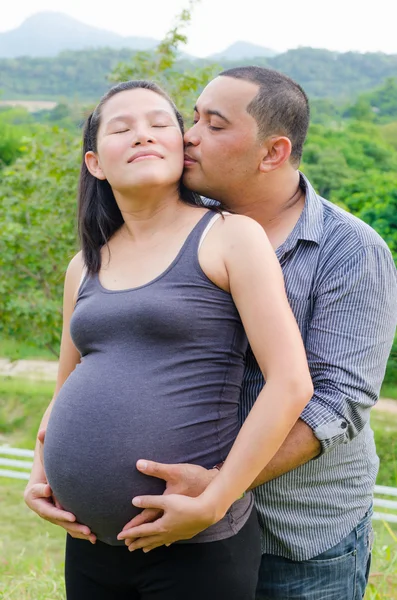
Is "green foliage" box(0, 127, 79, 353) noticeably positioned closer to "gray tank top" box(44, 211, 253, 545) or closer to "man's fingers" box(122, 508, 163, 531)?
"gray tank top" box(44, 211, 253, 545)

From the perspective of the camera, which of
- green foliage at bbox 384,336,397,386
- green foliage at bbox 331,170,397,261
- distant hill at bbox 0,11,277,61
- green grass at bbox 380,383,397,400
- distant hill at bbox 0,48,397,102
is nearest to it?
green grass at bbox 380,383,397,400

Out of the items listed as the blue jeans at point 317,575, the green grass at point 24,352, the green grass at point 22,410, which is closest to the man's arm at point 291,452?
the blue jeans at point 317,575

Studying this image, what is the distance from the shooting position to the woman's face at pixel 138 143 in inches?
70.9

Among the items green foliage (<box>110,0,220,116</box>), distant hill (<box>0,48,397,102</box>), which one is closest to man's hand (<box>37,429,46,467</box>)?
green foliage (<box>110,0,220,116</box>)

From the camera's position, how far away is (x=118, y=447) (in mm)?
1647

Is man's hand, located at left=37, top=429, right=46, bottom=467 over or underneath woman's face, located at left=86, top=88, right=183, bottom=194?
underneath

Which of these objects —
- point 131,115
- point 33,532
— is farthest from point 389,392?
point 131,115

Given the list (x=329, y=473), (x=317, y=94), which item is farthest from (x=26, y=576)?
(x=317, y=94)

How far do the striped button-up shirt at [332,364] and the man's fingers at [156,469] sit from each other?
0.33 m

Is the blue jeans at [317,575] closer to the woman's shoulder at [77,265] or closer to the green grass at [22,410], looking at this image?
the woman's shoulder at [77,265]

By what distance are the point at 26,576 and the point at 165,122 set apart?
2.06m

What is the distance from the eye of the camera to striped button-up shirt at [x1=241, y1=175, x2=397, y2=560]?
178cm

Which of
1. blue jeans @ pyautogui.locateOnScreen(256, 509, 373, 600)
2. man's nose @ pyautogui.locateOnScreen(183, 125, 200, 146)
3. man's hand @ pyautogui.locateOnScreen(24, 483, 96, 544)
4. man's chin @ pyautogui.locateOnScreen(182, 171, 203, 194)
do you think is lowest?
blue jeans @ pyautogui.locateOnScreen(256, 509, 373, 600)

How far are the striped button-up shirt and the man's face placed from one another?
0.18 meters
